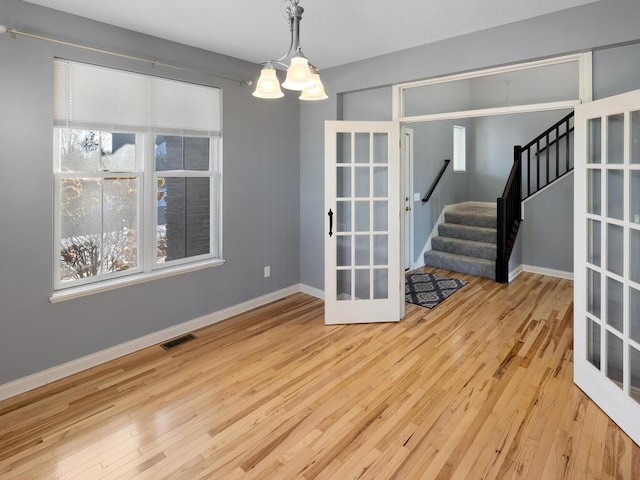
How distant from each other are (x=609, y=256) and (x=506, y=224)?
298 centimetres

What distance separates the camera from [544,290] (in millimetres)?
4871

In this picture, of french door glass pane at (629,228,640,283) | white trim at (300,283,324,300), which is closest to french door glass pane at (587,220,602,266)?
french door glass pane at (629,228,640,283)

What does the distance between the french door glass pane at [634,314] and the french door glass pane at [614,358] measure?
115 millimetres

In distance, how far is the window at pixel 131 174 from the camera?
2797mm

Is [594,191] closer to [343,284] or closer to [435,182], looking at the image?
[343,284]

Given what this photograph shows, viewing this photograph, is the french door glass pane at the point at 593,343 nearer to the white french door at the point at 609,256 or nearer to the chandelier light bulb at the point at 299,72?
the white french door at the point at 609,256

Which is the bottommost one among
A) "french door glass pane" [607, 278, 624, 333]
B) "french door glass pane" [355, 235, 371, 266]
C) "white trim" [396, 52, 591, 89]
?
"french door glass pane" [607, 278, 624, 333]

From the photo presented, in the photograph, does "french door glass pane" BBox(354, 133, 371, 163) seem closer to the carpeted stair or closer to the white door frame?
the white door frame

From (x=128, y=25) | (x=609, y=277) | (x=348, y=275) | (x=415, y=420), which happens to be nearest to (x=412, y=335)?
(x=348, y=275)

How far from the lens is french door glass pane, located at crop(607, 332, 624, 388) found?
7.52 feet

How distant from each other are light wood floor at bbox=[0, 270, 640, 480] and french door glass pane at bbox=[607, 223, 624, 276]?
0.89 metres

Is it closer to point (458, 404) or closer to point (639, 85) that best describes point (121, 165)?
point (458, 404)

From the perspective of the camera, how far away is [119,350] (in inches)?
122

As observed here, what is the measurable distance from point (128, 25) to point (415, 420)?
344cm
